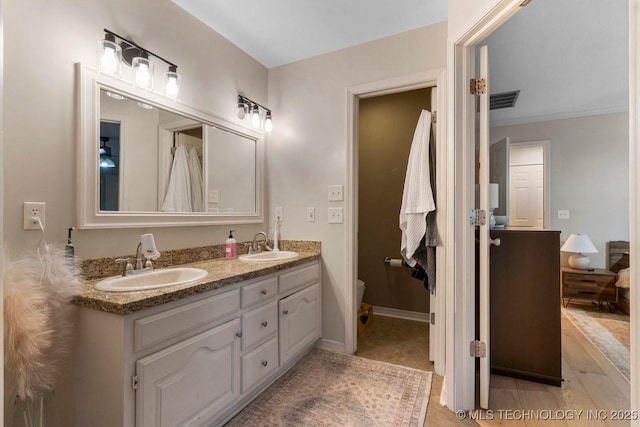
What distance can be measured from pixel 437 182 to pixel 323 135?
97 centimetres

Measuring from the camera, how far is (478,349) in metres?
1.70

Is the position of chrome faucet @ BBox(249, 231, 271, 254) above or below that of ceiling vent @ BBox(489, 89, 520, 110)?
below

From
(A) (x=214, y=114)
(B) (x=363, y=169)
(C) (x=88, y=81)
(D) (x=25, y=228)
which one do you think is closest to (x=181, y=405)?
(D) (x=25, y=228)

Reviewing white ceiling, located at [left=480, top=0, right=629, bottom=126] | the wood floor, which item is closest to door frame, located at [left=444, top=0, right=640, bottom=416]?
the wood floor

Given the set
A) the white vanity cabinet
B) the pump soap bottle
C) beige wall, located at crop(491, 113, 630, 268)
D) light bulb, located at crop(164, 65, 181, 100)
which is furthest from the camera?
beige wall, located at crop(491, 113, 630, 268)

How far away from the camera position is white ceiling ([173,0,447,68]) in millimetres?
1910

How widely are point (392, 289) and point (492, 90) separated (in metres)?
2.40

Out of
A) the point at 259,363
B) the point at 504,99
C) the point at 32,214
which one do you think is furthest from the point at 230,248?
the point at 504,99

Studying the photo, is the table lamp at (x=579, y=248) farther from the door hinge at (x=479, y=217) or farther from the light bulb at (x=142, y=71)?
the light bulb at (x=142, y=71)

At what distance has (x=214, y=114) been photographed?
84.7 inches

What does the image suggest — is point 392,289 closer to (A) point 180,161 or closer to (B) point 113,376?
(A) point 180,161

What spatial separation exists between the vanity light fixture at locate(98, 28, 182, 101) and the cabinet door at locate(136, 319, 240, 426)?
1.39 metres

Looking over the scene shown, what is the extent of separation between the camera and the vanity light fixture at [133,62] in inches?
58.8

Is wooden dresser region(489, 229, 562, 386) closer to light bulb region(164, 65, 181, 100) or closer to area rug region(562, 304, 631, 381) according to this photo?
area rug region(562, 304, 631, 381)
